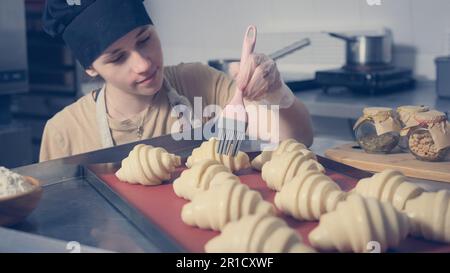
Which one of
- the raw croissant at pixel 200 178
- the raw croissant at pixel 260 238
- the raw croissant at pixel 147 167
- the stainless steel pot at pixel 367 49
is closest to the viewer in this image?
the raw croissant at pixel 260 238

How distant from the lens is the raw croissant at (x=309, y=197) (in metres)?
0.91

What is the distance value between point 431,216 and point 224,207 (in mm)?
296

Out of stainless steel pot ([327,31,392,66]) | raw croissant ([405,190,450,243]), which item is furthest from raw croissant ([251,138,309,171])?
stainless steel pot ([327,31,392,66])

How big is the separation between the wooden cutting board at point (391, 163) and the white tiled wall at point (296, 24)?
1270 mm

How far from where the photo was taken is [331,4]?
9.24 ft

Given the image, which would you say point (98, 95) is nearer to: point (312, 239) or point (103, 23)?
point (103, 23)

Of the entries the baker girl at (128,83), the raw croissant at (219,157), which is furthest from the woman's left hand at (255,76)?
the raw croissant at (219,157)

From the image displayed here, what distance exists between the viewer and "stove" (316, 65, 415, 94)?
7.80ft

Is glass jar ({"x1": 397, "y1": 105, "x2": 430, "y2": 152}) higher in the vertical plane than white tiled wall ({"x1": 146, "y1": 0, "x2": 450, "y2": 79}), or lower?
lower

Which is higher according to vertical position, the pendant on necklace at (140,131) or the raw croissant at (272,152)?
the raw croissant at (272,152)

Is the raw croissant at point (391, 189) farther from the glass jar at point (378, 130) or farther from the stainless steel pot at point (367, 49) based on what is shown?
the stainless steel pot at point (367, 49)

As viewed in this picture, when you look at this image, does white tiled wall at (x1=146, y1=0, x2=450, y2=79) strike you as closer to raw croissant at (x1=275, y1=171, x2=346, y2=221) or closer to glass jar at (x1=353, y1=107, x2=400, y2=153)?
glass jar at (x1=353, y1=107, x2=400, y2=153)

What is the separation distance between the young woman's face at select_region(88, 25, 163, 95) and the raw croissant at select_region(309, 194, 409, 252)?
887mm
